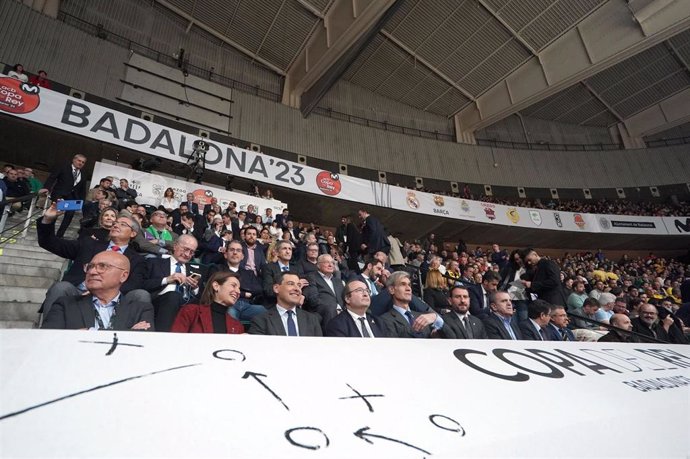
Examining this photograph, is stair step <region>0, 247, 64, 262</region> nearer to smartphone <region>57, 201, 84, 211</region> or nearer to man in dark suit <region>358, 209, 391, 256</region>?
smartphone <region>57, 201, 84, 211</region>

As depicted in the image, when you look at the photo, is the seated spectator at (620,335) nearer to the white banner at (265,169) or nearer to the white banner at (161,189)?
the white banner at (161,189)

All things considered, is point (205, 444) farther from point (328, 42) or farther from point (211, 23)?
point (211, 23)

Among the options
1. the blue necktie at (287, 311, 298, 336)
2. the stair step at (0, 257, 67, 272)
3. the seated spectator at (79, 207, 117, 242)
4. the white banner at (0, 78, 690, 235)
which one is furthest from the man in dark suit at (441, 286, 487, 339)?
the white banner at (0, 78, 690, 235)

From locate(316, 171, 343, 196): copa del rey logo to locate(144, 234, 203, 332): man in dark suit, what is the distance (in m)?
7.16

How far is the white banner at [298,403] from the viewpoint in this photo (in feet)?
2.00

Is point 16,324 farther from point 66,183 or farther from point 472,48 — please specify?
point 472,48

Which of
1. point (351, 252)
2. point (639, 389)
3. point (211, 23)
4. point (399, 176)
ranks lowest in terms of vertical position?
point (639, 389)

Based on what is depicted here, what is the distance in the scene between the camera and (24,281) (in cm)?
306

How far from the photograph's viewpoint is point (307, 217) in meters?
12.0

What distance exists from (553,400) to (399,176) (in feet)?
45.1

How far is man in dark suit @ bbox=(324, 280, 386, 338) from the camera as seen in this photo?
2.24 metres

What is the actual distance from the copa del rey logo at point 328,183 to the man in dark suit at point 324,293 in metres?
6.34

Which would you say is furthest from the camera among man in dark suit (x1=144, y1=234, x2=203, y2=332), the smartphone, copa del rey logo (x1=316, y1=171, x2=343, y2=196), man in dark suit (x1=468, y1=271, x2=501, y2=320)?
copa del rey logo (x1=316, y1=171, x2=343, y2=196)

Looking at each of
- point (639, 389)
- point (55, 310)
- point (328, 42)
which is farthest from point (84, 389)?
point (328, 42)
